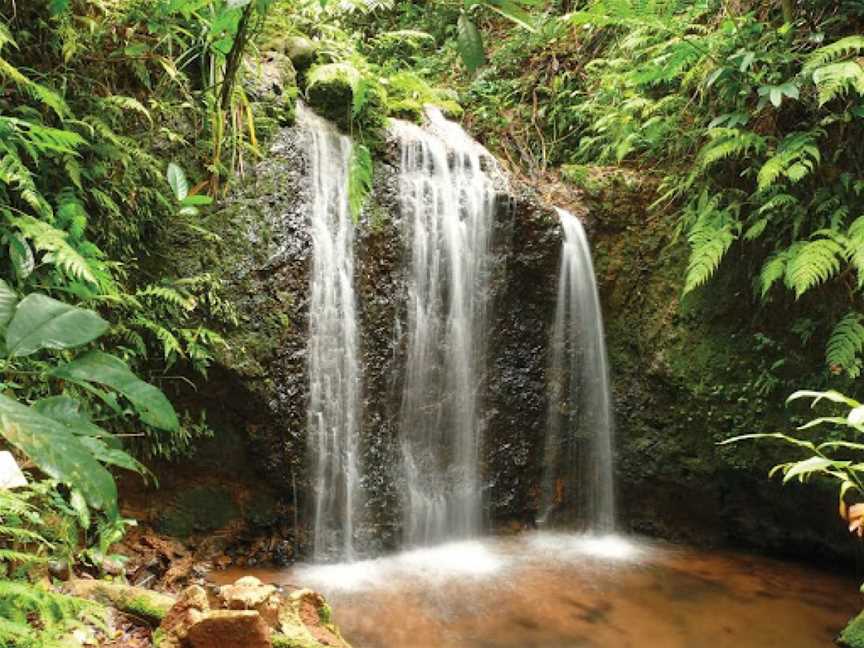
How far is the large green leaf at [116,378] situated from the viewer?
116cm

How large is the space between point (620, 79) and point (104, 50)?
445 cm

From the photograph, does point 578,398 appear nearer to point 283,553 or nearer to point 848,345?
point 848,345

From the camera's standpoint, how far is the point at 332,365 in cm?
455

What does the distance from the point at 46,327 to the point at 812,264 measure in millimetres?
4442

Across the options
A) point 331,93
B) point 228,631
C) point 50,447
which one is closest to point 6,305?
point 50,447

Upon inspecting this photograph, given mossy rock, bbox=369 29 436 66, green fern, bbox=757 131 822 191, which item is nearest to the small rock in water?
green fern, bbox=757 131 822 191

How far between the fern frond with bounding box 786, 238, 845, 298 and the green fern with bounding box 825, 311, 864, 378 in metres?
0.36

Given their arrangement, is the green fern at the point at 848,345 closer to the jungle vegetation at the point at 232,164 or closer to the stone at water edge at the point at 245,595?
the jungle vegetation at the point at 232,164

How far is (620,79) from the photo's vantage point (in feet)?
20.6

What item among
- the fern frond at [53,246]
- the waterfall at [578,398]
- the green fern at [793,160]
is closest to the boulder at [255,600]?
the fern frond at [53,246]

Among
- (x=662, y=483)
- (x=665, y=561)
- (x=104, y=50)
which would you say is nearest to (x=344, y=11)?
(x=104, y=50)

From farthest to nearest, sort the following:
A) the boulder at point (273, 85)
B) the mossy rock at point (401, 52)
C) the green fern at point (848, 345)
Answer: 1. the mossy rock at point (401, 52)
2. the boulder at point (273, 85)
3. the green fern at point (848, 345)

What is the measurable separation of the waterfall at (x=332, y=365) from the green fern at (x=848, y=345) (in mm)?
3151

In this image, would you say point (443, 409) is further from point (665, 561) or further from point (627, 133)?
point (627, 133)
